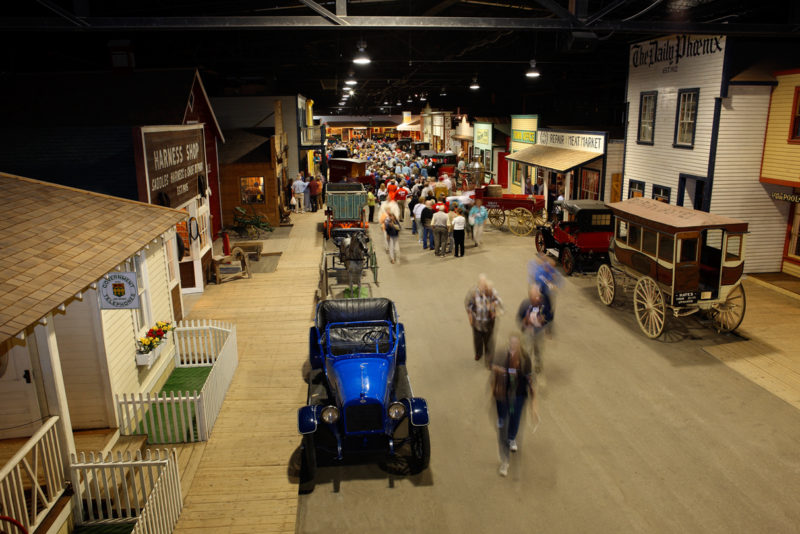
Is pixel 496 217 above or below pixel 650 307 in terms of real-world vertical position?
above

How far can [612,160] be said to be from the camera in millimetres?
21875

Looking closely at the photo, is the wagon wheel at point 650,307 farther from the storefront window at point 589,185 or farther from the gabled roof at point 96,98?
the storefront window at point 589,185

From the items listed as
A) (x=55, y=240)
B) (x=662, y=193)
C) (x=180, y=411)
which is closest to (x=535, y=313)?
(x=180, y=411)

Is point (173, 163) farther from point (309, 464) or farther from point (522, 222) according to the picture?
point (522, 222)

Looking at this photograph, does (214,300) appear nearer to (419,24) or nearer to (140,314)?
(140,314)

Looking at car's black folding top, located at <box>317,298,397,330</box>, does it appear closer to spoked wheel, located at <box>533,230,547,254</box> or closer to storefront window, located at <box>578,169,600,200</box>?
spoked wheel, located at <box>533,230,547,254</box>

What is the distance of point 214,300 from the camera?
14633 mm

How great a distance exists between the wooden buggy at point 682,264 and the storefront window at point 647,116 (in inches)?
277

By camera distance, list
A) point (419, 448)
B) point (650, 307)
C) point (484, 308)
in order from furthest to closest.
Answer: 1. point (650, 307)
2. point (484, 308)
3. point (419, 448)

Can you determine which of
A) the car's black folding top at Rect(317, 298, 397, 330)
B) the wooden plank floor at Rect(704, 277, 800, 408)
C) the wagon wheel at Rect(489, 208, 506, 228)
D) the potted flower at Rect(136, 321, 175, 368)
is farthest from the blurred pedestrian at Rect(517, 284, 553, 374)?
the wagon wheel at Rect(489, 208, 506, 228)

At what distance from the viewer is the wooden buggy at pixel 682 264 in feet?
36.1

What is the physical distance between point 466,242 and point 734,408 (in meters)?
12.9

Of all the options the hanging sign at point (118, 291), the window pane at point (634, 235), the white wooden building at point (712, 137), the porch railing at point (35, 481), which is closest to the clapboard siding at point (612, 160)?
the white wooden building at point (712, 137)

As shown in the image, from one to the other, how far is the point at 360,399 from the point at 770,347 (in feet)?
27.9
